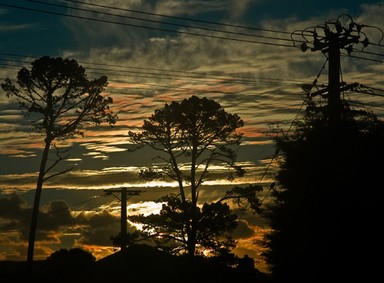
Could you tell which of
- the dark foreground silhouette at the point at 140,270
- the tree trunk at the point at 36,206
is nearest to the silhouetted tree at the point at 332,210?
the dark foreground silhouette at the point at 140,270

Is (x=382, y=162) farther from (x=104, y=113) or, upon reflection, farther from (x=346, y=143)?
(x=104, y=113)

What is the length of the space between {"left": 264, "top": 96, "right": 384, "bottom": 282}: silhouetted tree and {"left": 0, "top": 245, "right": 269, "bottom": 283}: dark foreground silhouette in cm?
1145

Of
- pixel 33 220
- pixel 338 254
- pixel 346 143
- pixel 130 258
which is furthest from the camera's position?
pixel 130 258

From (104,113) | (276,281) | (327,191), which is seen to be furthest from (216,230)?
(327,191)

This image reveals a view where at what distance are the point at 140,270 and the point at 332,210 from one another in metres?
22.0

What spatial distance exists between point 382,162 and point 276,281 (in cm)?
652

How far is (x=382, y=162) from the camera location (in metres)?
23.3

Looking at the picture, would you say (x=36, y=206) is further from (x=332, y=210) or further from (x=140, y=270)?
(x=332, y=210)

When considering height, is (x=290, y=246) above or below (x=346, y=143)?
below

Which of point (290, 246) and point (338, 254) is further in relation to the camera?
point (290, 246)

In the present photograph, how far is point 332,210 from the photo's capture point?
2250 cm

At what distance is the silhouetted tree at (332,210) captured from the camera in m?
21.8

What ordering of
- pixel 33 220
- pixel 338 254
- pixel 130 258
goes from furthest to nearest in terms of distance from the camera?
pixel 130 258 < pixel 33 220 < pixel 338 254


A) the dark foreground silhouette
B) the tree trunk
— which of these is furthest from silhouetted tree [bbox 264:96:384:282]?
the tree trunk
